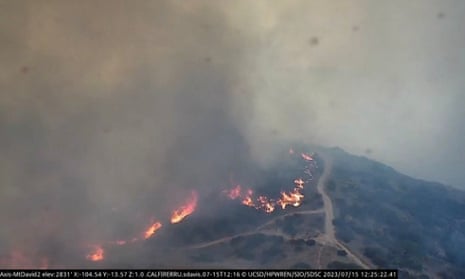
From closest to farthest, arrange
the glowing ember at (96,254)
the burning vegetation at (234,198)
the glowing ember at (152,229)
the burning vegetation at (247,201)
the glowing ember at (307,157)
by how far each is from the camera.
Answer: the glowing ember at (96,254), the burning vegetation at (234,198), the glowing ember at (152,229), the burning vegetation at (247,201), the glowing ember at (307,157)

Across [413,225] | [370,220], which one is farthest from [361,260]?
[413,225]

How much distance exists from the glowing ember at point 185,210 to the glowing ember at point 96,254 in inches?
584

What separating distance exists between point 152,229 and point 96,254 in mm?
12299

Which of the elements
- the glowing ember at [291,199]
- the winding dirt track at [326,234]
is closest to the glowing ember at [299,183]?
the glowing ember at [291,199]

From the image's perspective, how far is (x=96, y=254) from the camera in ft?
197

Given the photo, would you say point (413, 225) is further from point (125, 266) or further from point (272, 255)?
point (125, 266)

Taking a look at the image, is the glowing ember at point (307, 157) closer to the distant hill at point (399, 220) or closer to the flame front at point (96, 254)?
the distant hill at point (399, 220)

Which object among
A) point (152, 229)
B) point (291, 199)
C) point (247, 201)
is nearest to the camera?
point (152, 229)

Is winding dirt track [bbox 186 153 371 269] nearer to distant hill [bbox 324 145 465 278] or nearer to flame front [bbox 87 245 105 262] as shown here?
distant hill [bbox 324 145 465 278]

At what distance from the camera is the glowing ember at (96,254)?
58.6 metres

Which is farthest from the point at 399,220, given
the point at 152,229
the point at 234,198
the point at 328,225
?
the point at 152,229

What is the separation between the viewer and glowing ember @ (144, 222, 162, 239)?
68.7m

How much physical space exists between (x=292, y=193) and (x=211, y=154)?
18.6 m

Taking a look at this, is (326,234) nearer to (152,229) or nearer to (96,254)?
(152,229)
